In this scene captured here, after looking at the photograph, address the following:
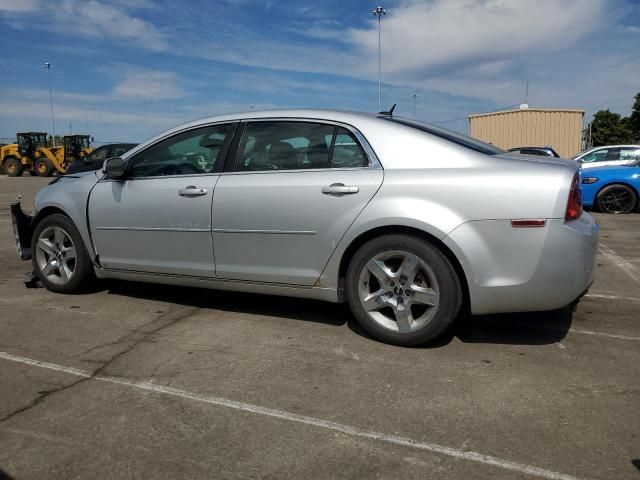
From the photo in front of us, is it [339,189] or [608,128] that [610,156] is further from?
[608,128]

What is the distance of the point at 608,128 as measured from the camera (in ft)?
214

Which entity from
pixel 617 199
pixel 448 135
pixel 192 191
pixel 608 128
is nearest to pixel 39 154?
pixel 617 199

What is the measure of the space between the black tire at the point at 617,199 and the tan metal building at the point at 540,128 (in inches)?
820

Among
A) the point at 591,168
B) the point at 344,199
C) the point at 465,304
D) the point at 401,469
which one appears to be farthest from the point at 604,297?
the point at 591,168

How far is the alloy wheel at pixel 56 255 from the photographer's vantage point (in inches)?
199

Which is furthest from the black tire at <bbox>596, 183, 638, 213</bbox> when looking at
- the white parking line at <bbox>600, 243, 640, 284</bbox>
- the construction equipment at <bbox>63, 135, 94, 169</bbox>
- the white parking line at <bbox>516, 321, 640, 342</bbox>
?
the construction equipment at <bbox>63, 135, 94, 169</bbox>

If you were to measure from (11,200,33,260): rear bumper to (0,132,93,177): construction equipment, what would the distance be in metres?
25.7

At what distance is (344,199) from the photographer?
3.77 metres

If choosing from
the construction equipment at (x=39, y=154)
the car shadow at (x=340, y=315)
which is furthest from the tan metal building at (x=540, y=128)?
the car shadow at (x=340, y=315)

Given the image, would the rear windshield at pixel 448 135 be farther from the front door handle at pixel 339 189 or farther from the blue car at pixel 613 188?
the blue car at pixel 613 188

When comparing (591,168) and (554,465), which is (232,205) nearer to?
(554,465)

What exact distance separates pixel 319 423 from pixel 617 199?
1088cm

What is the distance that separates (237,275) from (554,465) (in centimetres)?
255

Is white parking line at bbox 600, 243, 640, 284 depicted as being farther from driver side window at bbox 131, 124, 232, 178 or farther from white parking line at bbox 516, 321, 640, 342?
driver side window at bbox 131, 124, 232, 178
